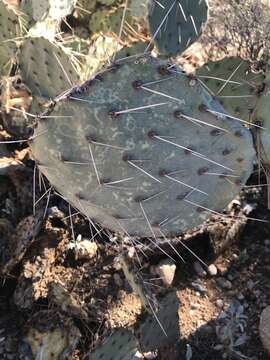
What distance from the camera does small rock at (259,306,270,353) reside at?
8.38ft

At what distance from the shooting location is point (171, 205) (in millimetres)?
2002

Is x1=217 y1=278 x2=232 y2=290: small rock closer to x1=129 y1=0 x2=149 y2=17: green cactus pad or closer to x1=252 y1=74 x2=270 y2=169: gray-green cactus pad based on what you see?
x1=252 y1=74 x2=270 y2=169: gray-green cactus pad

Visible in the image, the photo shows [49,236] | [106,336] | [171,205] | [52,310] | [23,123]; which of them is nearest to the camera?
[171,205]

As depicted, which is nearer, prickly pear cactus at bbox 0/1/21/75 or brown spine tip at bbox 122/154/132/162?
brown spine tip at bbox 122/154/132/162

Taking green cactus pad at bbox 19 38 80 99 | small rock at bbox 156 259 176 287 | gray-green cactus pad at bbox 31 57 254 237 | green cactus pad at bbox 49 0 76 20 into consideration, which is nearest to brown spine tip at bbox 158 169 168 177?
gray-green cactus pad at bbox 31 57 254 237

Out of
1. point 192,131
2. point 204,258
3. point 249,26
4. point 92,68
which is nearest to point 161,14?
point 92,68

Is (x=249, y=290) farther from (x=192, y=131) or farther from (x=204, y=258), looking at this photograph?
(x=192, y=131)

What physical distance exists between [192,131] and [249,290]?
50.8 inches

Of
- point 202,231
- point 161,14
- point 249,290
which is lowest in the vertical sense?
point 249,290

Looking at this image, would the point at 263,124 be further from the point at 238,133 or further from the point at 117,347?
the point at 117,347

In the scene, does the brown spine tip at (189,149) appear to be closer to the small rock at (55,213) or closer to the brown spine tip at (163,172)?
the brown spine tip at (163,172)

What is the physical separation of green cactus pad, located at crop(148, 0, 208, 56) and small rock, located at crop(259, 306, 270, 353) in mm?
1159

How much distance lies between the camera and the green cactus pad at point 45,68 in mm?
2506

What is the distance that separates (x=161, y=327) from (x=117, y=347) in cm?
19
